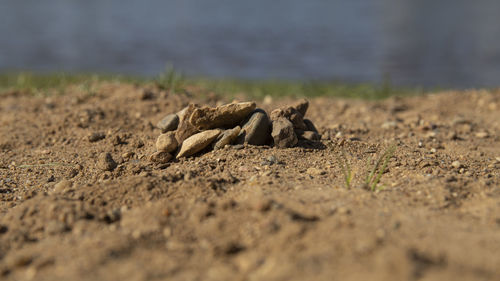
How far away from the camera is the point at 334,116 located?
4.85 metres

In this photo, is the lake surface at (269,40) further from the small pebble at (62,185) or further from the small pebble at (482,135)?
the small pebble at (62,185)

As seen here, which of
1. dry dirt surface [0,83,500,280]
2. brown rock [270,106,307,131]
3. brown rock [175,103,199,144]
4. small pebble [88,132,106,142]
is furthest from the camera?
small pebble [88,132,106,142]

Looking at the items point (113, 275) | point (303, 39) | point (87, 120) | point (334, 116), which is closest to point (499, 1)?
point (303, 39)

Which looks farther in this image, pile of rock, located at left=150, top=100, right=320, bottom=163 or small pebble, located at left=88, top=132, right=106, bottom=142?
small pebble, located at left=88, top=132, right=106, bottom=142

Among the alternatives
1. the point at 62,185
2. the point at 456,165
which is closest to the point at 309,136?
the point at 456,165

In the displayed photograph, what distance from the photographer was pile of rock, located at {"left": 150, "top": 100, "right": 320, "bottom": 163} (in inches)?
127

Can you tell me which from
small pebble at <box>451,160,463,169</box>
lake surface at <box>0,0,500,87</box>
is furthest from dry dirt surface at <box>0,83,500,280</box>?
lake surface at <box>0,0,500,87</box>

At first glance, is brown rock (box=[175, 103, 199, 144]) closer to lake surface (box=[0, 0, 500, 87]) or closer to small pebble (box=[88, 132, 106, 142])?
small pebble (box=[88, 132, 106, 142])

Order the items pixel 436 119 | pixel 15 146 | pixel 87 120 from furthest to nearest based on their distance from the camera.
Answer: pixel 436 119, pixel 87 120, pixel 15 146

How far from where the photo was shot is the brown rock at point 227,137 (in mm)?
3211

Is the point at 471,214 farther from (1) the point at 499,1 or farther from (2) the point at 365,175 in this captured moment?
(1) the point at 499,1

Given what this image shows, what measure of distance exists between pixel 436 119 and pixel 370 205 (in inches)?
112

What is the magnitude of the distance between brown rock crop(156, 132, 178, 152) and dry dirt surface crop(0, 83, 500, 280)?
0.10m

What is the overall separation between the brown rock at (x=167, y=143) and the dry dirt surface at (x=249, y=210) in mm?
97
